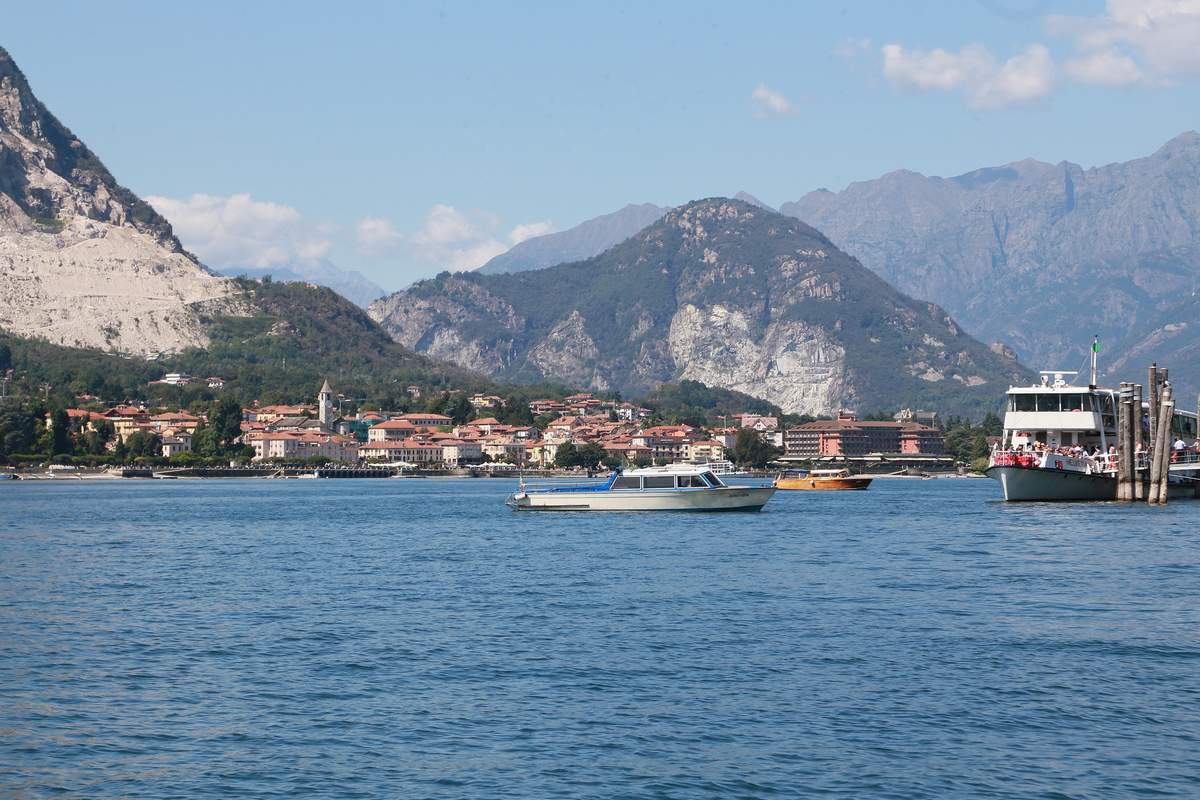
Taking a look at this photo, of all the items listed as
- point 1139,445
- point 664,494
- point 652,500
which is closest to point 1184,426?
point 1139,445

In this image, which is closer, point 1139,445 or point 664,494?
point 664,494

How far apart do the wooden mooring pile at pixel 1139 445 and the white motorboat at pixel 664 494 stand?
2196 centimetres

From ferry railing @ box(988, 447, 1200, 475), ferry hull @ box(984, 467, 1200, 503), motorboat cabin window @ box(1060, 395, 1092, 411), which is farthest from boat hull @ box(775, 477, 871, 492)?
motorboat cabin window @ box(1060, 395, 1092, 411)

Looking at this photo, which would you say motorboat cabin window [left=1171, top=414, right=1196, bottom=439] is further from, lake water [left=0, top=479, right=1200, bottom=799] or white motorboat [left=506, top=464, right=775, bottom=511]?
lake water [left=0, top=479, right=1200, bottom=799]

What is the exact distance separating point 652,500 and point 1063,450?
2637cm

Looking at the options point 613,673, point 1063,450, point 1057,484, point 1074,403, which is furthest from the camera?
point 1074,403

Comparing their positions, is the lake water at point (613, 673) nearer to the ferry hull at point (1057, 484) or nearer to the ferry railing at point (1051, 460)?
the ferry railing at point (1051, 460)

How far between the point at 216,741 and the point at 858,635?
18551mm

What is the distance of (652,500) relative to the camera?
345ft

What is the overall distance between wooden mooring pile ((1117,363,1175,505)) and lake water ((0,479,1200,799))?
79.6ft

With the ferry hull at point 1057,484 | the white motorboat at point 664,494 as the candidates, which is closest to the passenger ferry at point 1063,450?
the ferry hull at point 1057,484

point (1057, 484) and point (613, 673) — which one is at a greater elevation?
point (1057, 484)

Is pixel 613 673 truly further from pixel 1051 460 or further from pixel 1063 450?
pixel 1063 450

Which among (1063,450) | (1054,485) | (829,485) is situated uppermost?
(1063,450)
